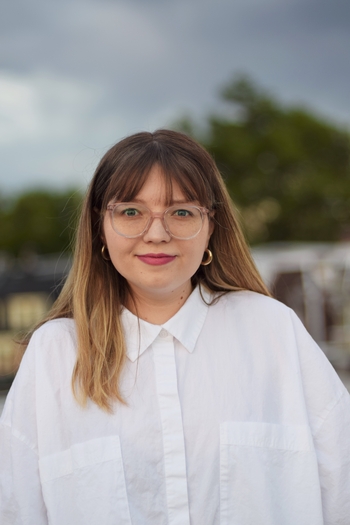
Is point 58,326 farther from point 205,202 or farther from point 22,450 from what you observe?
point 205,202

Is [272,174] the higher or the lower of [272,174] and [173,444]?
the higher

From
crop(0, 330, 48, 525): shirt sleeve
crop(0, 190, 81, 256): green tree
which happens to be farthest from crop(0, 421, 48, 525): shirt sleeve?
crop(0, 190, 81, 256): green tree

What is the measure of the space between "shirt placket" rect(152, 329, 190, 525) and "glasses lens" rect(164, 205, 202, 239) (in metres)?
0.32

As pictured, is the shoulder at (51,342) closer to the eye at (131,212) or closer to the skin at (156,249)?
the skin at (156,249)

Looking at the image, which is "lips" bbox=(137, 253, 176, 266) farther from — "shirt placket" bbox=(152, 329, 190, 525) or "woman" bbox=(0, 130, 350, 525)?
"shirt placket" bbox=(152, 329, 190, 525)

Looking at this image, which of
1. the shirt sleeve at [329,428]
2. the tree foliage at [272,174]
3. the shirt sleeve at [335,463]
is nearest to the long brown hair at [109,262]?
the shirt sleeve at [329,428]

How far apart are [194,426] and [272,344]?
28cm

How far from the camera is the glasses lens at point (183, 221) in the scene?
169 centimetres

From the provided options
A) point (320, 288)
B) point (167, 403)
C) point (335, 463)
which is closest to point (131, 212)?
point (167, 403)

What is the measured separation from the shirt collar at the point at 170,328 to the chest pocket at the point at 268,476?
0.79 ft

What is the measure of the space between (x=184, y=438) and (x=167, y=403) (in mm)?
88

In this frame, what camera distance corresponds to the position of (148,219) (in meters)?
1.68

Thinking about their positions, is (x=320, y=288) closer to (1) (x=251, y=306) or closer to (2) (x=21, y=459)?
(1) (x=251, y=306)

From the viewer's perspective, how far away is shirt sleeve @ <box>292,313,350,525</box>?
172cm
